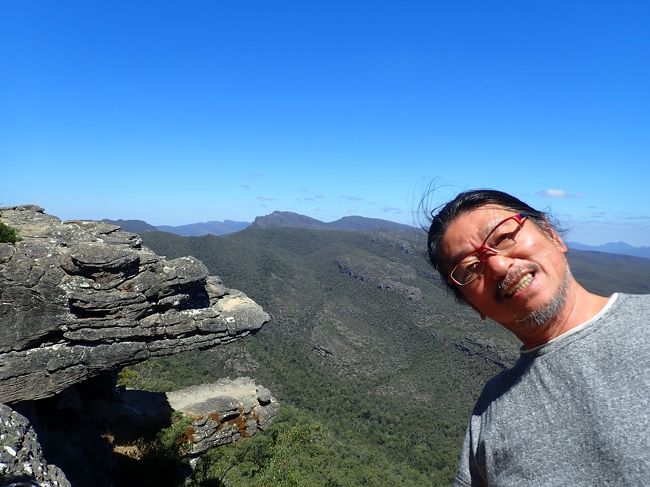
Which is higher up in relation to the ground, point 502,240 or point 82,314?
point 502,240

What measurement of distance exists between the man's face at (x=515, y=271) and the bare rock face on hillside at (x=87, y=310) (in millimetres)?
10754

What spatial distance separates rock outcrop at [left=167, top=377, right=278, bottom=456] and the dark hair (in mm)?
14527

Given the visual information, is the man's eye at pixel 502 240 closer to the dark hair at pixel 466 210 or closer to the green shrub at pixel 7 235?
the dark hair at pixel 466 210

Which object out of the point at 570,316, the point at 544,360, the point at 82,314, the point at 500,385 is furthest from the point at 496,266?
the point at 82,314

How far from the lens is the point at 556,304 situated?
2.65 meters

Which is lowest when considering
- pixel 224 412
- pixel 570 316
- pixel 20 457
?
pixel 224 412

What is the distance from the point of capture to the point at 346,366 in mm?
87000

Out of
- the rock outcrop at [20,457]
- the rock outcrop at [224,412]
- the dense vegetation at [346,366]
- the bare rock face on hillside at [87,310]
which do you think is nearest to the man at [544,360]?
the dense vegetation at [346,366]

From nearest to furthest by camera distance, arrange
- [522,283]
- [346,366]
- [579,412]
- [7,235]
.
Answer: [579,412] < [522,283] < [7,235] < [346,366]

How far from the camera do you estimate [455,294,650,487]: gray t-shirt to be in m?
2.16

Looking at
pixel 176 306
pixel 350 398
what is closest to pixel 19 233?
pixel 176 306

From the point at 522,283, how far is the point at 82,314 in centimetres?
1170

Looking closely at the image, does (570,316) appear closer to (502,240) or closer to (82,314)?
(502,240)

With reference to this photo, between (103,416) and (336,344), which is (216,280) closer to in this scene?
(103,416)
